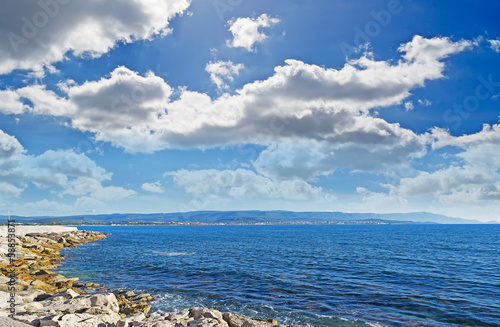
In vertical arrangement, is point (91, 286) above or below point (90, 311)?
below

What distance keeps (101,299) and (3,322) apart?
10.3 meters

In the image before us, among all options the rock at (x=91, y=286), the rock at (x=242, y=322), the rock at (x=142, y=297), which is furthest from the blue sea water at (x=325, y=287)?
the rock at (x=242, y=322)

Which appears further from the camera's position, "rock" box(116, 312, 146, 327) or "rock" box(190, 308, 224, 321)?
"rock" box(190, 308, 224, 321)

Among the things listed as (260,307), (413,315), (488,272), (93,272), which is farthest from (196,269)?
(488,272)

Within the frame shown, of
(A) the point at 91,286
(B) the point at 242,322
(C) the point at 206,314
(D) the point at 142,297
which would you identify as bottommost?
(A) the point at 91,286

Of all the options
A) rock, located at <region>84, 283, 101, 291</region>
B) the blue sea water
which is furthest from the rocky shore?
the blue sea water

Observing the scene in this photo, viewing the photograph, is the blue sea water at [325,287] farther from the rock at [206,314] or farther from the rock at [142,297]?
the rock at [206,314]

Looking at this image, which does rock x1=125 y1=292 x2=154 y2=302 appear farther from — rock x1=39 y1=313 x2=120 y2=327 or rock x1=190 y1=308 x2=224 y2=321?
rock x1=190 y1=308 x2=224 y2=321

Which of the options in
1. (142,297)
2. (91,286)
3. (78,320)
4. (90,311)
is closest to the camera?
(78,320)

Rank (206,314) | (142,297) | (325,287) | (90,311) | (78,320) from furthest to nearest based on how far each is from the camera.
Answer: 1. (325,287)
2. (142,297)
3. (90,311)
4. (206,314)
5. (78,320)

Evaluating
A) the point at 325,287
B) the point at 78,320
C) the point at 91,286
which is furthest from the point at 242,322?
the point at 91,286

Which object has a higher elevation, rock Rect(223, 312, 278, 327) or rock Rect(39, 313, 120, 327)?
rock Rect(39, 313, 120, 327)

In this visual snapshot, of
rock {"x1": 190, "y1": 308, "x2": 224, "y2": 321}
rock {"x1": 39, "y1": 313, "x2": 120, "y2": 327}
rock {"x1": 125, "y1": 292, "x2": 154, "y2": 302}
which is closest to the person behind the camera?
rock {"x1": 39, "y1": 313, "x2": 120, "y2": 327}

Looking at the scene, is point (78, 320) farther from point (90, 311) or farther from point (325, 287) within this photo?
point (325, 287)
